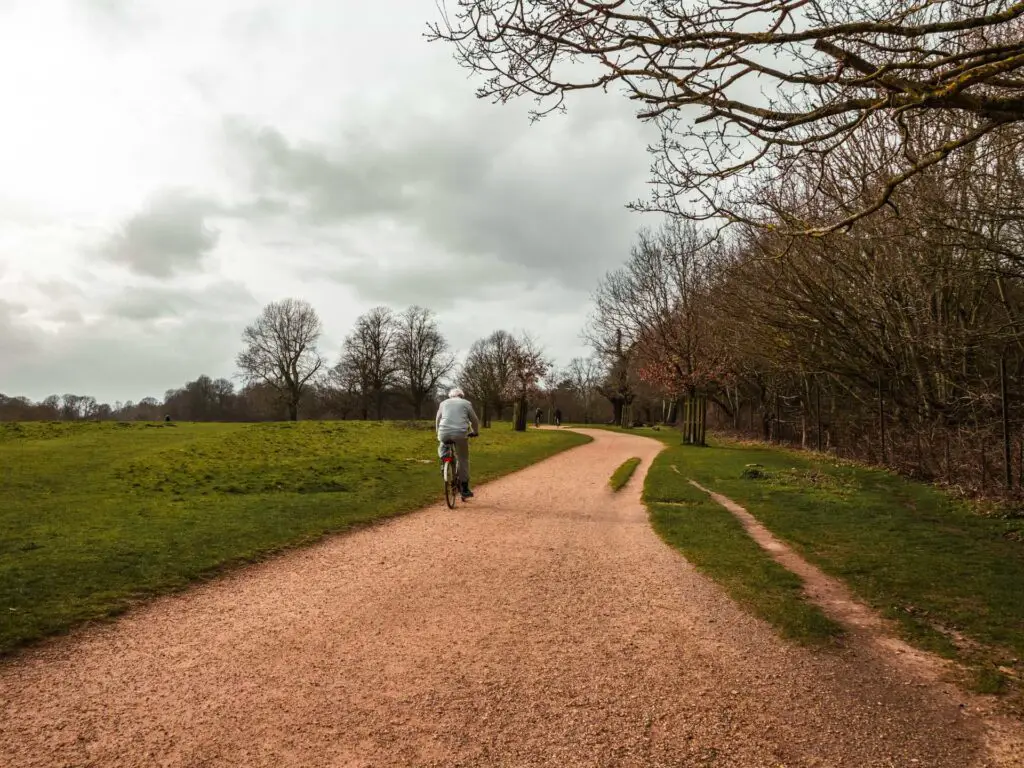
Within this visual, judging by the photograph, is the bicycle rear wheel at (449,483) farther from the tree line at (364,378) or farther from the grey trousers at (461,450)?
the tree line at (364,378)

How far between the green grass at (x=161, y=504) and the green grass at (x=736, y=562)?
4.68 metres

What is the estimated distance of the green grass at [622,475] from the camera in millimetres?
15107

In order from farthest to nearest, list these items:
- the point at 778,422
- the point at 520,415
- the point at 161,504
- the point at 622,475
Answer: the point at 520,415 < the point at 778,422 < the point at 622,475 < the point at 161,504

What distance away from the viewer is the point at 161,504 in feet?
37.4

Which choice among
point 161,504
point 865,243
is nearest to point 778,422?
point 865,243

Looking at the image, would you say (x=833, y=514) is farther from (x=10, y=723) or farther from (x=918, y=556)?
(x=10, y=723)

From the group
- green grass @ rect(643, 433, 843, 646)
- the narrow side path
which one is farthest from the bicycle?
the narrow side path

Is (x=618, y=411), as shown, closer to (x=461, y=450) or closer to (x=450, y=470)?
(x=461, y=450)

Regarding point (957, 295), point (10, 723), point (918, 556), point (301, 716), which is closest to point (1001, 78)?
point (918, 556)

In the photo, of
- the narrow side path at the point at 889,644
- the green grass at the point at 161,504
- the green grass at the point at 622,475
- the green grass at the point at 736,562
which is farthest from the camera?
the green grass at the point at 622,475

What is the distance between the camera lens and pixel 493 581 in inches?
262

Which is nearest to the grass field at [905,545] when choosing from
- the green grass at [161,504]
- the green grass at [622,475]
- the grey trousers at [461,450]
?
the green grass at [622,475]

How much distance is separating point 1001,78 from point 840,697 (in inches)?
229

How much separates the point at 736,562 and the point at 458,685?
15.1 feet
